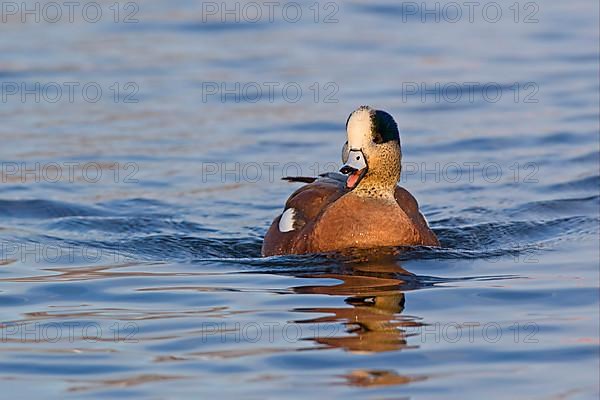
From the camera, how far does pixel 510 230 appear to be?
12.1 meters

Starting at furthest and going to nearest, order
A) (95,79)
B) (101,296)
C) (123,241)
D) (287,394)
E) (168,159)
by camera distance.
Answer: (95,79) → (168,159) → (123,241) → (101,296) → (287,394)

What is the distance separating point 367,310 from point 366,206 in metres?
1.82

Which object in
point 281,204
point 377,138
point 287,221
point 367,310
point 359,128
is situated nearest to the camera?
point 367,310

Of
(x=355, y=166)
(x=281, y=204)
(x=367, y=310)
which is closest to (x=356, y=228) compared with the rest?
(x=355, y=166)

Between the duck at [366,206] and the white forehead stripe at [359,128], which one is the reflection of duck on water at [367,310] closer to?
the duck at [366,206]

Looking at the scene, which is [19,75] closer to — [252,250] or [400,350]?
[252,250]

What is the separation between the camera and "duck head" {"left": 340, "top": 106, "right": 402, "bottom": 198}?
10.4 m

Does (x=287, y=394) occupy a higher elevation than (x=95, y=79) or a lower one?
lower

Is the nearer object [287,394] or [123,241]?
Answer: [287,394]

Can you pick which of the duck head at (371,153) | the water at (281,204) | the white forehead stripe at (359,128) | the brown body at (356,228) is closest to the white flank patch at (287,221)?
the brown body at (356,228)

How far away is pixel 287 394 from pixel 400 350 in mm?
1014

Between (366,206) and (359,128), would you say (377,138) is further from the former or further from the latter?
(366,206)

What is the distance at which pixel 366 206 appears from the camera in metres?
10.6

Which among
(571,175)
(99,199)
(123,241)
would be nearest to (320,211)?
(123,241)
